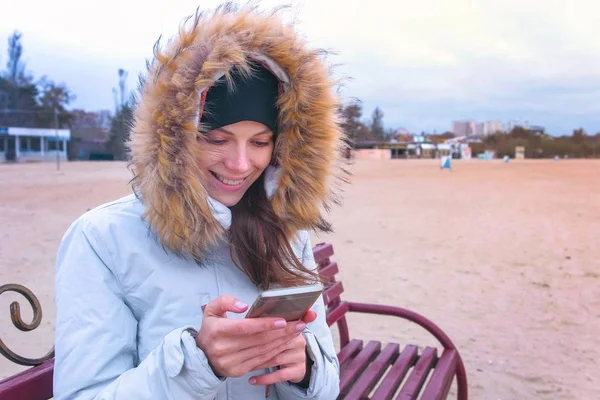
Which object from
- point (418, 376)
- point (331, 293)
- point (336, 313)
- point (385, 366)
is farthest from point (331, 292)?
point (418, 376)

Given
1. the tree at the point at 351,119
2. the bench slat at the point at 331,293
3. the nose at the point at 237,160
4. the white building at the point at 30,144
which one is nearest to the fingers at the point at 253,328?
the nose at the point at 237,160

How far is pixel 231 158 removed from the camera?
5.05 feet

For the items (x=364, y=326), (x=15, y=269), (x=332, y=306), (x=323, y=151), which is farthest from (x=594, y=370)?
(x=15, y=269)

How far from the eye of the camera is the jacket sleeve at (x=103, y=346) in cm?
116

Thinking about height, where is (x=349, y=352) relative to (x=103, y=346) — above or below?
below

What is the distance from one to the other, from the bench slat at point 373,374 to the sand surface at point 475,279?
80cm

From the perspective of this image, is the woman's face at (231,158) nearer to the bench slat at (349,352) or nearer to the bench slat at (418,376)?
the bench slat at (418,376)

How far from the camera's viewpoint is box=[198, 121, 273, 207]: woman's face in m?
1.52

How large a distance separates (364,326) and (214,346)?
12.4ft

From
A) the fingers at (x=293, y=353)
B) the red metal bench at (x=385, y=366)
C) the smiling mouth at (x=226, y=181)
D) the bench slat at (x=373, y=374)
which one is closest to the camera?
the fingers at (x=293, y=353)

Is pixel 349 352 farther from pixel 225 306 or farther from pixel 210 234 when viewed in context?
pixel 225 306

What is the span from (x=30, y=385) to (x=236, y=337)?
757 mm

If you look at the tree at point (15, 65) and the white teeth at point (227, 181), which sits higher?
the tree at point (15, 65)

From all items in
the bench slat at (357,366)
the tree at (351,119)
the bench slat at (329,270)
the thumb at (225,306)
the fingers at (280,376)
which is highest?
the tree at (351,119)
